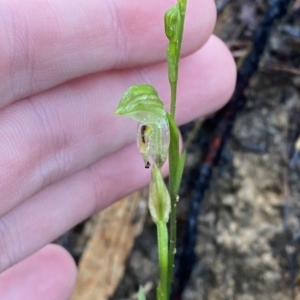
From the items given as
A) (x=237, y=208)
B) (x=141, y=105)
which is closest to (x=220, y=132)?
(x=237, y=208)

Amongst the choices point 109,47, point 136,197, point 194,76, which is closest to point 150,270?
point 136,197

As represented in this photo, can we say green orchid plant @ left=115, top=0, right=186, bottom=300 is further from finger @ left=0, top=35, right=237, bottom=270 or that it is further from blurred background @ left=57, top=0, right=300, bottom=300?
blurred background @ left=57, top=0, right=300, bottom=300

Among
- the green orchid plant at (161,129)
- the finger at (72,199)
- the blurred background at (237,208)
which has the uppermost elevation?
the green orchid plant at (161,129)

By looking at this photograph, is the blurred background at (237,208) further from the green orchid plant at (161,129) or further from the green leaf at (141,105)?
the green leaf at (141,105)

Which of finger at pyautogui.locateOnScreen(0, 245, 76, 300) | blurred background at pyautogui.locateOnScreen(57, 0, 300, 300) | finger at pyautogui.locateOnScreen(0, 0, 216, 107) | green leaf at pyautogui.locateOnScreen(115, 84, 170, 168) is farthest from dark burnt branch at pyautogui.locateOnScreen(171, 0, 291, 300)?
green leaf at pyautogui.locateOnScreen(115, 84, 170, 168)

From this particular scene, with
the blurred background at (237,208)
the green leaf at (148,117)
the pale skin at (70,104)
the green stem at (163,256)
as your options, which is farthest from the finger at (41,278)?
the green leaf at (148,117)

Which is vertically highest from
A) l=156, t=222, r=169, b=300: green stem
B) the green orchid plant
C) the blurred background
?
the green orchid plant

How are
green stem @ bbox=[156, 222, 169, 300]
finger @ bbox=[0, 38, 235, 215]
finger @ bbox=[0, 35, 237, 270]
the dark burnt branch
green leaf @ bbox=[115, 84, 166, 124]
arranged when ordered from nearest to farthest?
green leaf @ bbox=[115, 84, 166, 124] → green stem @ bbox=[156, 222, 169, 300] → finger @ bbox=[0, 38, 235, 215] → finger @ bbox=[0, 35, 237, 270] → the dark burnt branch

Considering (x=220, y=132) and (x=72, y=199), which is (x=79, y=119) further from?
(x=220, y=132)
